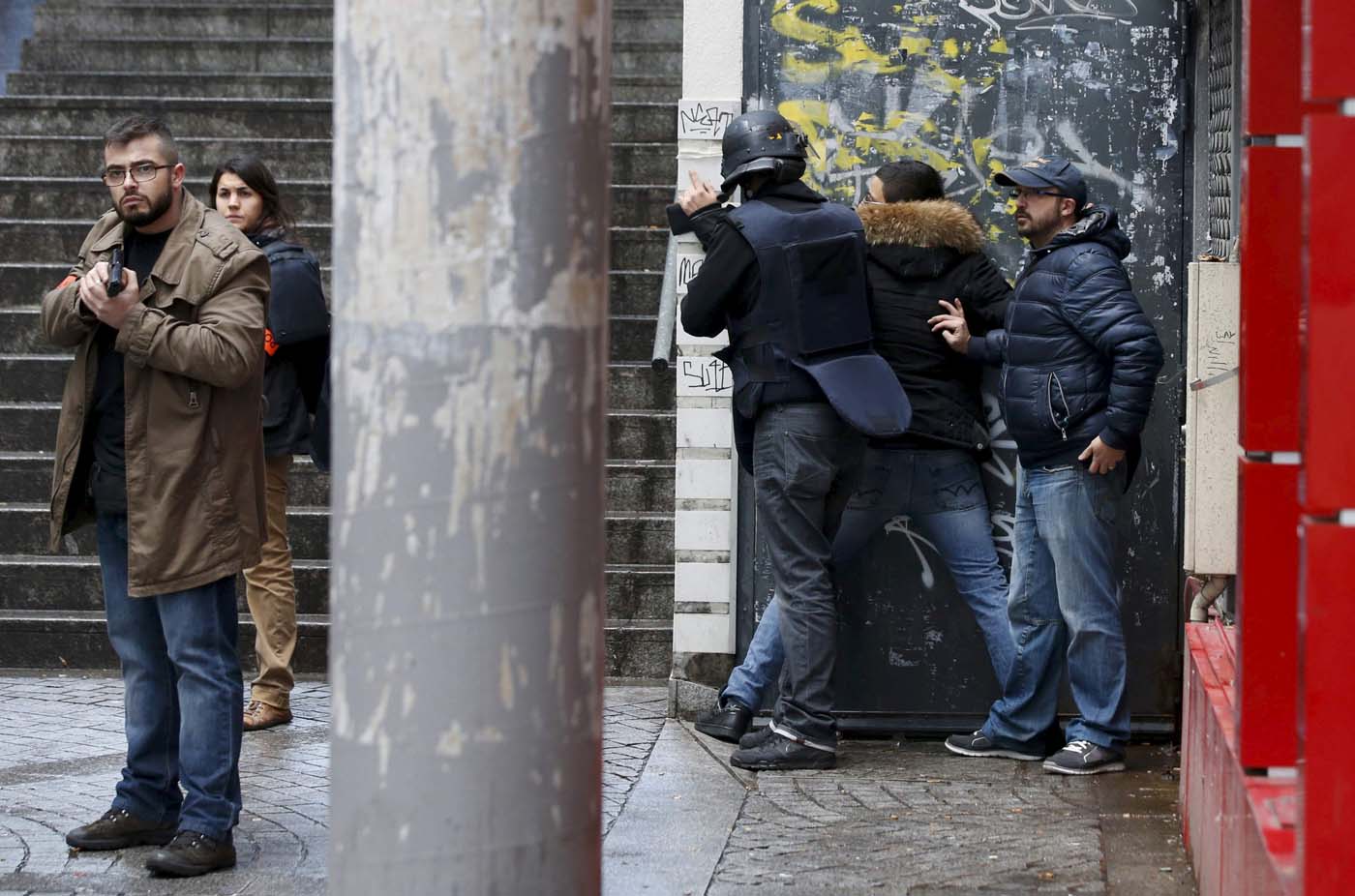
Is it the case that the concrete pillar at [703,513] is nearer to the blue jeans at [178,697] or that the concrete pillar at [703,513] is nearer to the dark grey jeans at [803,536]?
the dark grey jeans at [803,536]

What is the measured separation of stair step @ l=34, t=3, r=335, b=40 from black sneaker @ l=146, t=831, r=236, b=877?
864 centimetres

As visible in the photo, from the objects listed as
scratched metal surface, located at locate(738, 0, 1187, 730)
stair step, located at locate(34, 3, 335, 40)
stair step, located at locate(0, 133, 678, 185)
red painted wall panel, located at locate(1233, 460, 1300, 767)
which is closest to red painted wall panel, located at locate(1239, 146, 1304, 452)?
red painted wall panel, located at locate(1233, 460, 1300, 767)

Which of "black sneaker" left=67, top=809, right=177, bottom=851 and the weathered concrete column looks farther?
"black sneaker" left=67, top=809, right=177, bottom=851

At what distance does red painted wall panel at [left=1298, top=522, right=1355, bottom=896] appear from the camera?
2.74 metres

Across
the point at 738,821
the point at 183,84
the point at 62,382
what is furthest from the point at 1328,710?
the point at 183,84

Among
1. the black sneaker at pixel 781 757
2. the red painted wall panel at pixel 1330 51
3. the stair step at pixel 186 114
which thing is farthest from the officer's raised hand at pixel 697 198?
the stair step at pixel 186 114

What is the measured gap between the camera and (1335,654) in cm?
275

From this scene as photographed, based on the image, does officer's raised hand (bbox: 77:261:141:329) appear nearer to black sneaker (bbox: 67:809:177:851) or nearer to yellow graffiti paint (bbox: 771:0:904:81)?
black sneaker (bbox: 67:809:177:851)

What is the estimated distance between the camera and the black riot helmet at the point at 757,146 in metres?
6.41

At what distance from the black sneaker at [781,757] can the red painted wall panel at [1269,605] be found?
9.02 ft

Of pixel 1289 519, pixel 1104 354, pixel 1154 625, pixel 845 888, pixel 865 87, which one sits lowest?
pixel 845 888

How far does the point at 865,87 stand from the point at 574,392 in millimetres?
4560

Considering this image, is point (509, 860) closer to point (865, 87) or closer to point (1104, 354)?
point (1104, 354)

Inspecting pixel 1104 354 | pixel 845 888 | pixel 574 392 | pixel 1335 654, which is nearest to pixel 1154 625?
pixel 1104 354
